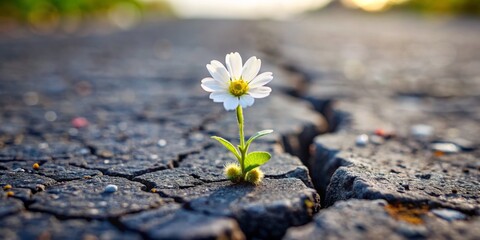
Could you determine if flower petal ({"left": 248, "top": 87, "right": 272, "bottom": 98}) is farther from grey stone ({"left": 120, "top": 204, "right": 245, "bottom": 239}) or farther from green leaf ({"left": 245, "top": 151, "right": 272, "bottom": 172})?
grey stone ({"left": 120, "top": 204, "right": 245, "bottom": 239})

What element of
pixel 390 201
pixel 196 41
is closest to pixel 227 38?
pixel 196 41

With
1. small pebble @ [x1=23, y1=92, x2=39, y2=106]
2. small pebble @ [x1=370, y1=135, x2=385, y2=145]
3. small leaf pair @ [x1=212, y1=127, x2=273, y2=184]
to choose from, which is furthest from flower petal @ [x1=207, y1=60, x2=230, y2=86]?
small pebble @ [x1=23, y1=92, x2=39, y2=106]

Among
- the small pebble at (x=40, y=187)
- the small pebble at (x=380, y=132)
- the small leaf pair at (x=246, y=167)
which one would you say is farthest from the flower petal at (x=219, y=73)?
the small pebble at (x=380, y=132)

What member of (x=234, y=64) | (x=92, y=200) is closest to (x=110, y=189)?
(x=92, y=200)

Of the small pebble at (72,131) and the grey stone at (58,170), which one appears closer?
the grey stone at (58,170)

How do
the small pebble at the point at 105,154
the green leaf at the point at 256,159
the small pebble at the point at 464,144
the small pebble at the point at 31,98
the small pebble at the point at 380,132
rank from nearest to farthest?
1. the green leaf at the point at 256,159
2. the small pebble at the point at 105,154
3. the small pebble at the point at 464,144
4. the small pebble at the point at 380,132
5. the small pebble at the point at 31,98

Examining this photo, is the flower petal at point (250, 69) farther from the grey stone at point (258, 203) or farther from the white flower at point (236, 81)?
the grey stone at point (258, 203)

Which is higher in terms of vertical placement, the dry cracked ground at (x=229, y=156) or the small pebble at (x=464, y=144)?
the dry cracked ground at (x=229, y=156)
